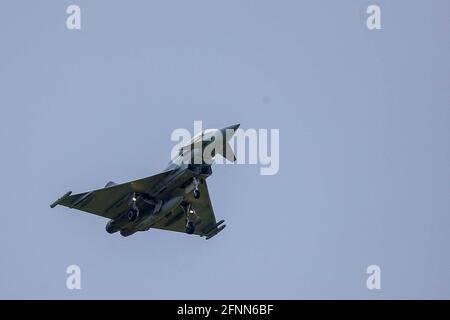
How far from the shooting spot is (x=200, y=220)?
5891 centimetres

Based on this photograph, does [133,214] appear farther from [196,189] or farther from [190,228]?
[196,189]

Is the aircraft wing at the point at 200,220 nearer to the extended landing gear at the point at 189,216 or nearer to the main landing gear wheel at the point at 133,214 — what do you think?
the extended landing gear at the point at 189,216

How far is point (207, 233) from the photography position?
194ft

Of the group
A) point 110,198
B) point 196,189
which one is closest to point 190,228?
point 196,189

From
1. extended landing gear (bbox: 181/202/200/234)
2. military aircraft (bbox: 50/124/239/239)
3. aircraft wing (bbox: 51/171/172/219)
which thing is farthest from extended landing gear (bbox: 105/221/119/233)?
extended landing gear (bbox: 181/202/200/234)

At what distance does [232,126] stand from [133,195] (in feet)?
21.8

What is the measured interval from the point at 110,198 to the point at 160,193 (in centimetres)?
299

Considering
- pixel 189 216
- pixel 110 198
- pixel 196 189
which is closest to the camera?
pixel 196 189

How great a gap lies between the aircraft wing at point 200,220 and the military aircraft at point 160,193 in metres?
1.99

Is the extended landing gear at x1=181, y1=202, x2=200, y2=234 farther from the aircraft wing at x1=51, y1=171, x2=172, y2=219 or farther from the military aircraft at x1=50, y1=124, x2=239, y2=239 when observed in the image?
the aircraft wing at x1=51, y1=171, x2=172, y2=219

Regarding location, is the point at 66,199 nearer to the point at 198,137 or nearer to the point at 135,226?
the point at 135,226

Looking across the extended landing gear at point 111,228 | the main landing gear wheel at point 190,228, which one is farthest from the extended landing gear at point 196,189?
the extended landing gear at point 111,228

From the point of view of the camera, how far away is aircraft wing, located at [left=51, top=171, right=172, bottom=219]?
2076 inches

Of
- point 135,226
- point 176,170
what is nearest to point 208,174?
point 176,170
